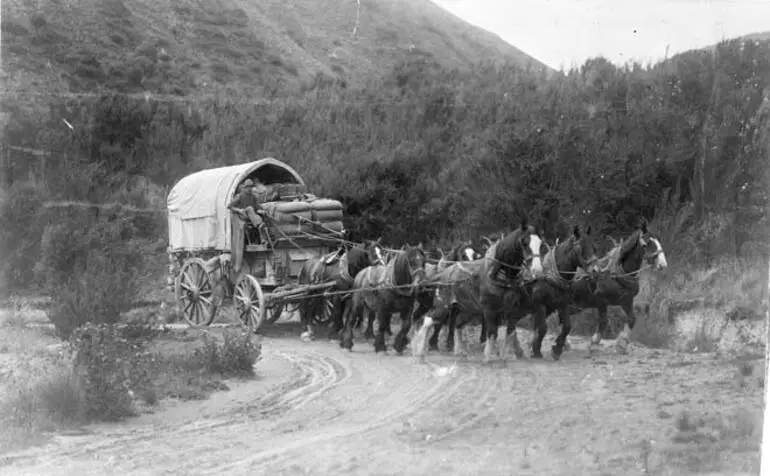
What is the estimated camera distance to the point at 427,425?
9.91m

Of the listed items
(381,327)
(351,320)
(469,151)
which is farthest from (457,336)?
(469,151)

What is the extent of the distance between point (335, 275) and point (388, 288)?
2420 mm

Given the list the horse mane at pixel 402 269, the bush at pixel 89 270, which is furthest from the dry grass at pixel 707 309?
the bush at pixel 89 270

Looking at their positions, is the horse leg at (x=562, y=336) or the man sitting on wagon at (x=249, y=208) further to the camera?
the man sitting on wagon at (x=249, y=208)

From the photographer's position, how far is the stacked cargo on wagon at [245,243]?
19.0m

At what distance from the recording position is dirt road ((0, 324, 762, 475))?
845 centimetres

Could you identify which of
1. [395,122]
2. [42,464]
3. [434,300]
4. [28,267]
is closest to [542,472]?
[42,464]

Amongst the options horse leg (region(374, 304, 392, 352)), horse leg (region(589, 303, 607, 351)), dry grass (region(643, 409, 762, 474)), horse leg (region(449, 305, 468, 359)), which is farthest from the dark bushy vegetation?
dry grass (region(643, 409, 762, 474))

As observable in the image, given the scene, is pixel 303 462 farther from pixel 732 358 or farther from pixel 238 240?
pixel 238 240

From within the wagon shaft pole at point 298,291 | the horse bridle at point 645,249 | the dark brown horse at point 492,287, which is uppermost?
the horse bridle at point 645,249

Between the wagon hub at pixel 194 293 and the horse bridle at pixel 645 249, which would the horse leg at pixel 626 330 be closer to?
the horse bridle at pixel 645 249

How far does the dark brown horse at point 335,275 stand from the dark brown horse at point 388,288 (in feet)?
1.83

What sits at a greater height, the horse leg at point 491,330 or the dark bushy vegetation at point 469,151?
the dark bushy vegetation at point 469,151

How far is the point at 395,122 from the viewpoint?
105 ft
